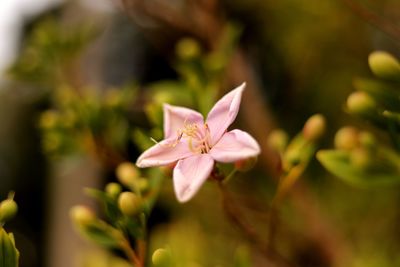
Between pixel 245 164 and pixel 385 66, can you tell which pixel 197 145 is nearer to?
pixel 245 164

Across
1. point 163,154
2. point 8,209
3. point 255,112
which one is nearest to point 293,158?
point 163,154

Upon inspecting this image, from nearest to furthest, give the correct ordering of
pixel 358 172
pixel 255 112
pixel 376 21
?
pixel 358 172, pixel 376 21, pixel 255 112

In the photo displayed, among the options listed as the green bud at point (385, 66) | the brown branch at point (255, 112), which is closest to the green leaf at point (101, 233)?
the green bud at point (385, 66)

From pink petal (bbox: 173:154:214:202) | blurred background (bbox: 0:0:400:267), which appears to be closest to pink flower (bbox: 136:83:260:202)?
pink petal (bbox: 173:154:214:202)

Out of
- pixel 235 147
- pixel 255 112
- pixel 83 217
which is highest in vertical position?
pixel 235 147

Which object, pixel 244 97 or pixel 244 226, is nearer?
pixel 244 226

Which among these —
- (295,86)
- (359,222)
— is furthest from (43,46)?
(359,222)

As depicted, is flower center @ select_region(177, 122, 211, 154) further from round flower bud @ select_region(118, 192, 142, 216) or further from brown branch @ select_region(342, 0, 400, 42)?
brown branch @ select_region(342, 0, 400, 42)

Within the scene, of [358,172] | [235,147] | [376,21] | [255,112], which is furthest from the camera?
[255,112]
